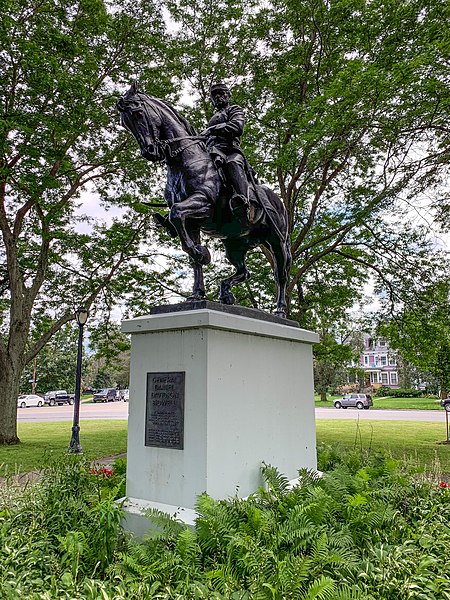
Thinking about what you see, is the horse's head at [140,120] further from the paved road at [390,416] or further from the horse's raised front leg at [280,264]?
the paved road at [390,416]

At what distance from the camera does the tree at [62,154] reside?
11211mm

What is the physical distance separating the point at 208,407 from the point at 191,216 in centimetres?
193

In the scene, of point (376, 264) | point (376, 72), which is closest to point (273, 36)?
point (376, 72)

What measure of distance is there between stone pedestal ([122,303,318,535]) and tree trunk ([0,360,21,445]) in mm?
11604

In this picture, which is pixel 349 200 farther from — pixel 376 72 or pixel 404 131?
pixel 376 72

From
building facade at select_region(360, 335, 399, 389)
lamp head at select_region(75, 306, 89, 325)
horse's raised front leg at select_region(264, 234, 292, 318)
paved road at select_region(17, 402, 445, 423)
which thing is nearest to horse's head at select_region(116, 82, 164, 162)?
horse's raised front leg at select_region(264, 234, 292, 318)

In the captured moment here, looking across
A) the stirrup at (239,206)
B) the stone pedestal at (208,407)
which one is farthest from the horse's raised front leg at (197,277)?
the stirrup at (239,206)

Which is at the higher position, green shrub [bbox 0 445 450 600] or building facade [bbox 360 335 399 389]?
building facade [bbox 360 335 399 389]

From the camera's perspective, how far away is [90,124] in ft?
44.5

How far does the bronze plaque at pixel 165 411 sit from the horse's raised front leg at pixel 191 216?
49.4 inches

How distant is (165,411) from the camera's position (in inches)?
165

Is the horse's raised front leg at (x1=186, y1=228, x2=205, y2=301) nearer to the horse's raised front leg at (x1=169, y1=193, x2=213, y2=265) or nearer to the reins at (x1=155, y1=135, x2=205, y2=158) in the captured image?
the horse's raised front leg at (x1=169, y1=193, x2=213, y2=265)

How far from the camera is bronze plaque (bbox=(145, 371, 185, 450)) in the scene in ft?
13.4

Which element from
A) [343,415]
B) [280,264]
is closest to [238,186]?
[280,264]
